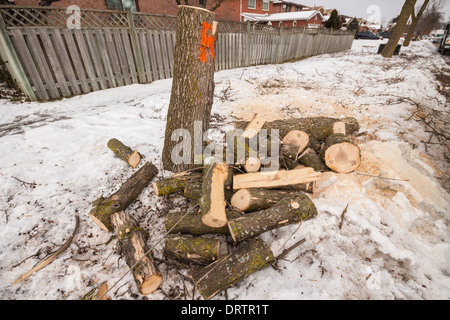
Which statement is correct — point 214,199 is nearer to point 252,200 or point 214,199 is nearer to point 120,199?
point 252,200

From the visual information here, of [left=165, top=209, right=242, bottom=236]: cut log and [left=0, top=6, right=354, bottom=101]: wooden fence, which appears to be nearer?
[left=165, top=209, right=242, bottom=236]: cut log

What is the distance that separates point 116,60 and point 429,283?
759 cm

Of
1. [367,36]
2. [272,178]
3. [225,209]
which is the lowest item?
[225,209]

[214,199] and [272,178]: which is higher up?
[214,199]

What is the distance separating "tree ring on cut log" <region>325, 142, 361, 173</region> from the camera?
2756 millimetres

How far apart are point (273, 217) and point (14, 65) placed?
21.0 feet

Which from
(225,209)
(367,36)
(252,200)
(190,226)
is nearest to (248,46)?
(252,200)

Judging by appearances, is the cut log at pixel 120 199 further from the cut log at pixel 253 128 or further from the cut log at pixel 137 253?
the cut log at pixel 253 128

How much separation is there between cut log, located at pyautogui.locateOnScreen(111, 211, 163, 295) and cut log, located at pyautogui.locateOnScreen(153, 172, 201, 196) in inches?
17.3

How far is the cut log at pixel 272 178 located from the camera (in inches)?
96.2

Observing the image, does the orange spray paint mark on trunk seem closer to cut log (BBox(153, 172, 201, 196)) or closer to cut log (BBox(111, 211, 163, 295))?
cut log (BBox(153, 172, 201, 196))

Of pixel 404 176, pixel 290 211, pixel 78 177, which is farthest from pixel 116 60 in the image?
pixel 404 176

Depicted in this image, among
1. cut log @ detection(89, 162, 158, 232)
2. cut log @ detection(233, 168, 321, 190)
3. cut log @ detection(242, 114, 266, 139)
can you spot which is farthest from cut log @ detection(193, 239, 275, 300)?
cut log @ detection(242, 114, 266, 139)

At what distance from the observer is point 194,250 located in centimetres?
187
